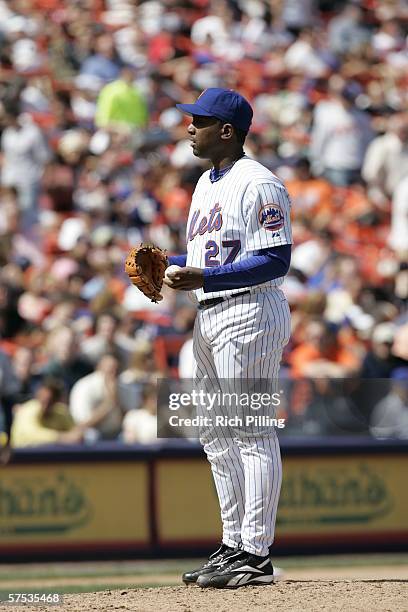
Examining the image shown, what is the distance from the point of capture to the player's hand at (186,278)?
5102mm

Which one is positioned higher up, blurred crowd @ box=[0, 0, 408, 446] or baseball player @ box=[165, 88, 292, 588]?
blurred crowd @ box=[0, 0, 408, 446]

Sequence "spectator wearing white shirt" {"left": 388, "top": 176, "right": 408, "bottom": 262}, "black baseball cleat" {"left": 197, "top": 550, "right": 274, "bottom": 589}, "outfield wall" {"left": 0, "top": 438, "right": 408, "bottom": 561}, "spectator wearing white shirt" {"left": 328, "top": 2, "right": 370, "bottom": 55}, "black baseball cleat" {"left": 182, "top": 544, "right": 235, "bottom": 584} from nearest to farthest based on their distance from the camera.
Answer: "black baseball cleat" {"left": 197, "top": 550, "right": 274, "bottom": 589} → "black baseball cleat" {"left": 182, "top": 544, "right": 235, "bottom": 584} → "outfield wall" {"left": 0, "top": 438, "right": 408, "bottom": 561} → "spectator wearing white shirt" {"left": 388, "top": 176, "right": 408, "bottom": 262} → "spectator wearing white shirt" {"left": 328, "top": 2, "right": 370, "bottom": 55}

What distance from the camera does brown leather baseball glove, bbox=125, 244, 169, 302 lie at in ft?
17.8

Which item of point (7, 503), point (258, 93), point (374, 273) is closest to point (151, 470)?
point (7, 503)

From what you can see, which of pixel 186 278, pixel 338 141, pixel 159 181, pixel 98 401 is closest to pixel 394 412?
pixel 98 401

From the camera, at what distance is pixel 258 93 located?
15195mm

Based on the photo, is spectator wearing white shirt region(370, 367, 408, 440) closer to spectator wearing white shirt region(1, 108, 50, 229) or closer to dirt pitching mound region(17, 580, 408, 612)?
dirt pitching mound region(17, 580, 408, 612)

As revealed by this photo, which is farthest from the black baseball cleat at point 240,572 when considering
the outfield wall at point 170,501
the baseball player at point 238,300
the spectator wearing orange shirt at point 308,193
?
the spectator wearing orange shirt at point 308,193

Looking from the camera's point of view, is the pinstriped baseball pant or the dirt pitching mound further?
the pinstriped baseball pant

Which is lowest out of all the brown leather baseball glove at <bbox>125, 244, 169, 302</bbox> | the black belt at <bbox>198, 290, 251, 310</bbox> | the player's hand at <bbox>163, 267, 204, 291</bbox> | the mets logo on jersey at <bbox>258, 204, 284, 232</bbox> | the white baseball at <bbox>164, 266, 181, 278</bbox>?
the black belt at <bbox>198, 290, 251, 310</bbox>

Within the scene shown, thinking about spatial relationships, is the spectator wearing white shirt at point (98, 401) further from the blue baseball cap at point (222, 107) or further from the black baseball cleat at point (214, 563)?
the blue baseball cap at point (222, 107)

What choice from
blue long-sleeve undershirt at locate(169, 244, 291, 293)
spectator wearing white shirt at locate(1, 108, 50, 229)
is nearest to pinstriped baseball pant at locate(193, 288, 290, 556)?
blue long-sleeve undershirt at locate(169, 244, 291, 293)

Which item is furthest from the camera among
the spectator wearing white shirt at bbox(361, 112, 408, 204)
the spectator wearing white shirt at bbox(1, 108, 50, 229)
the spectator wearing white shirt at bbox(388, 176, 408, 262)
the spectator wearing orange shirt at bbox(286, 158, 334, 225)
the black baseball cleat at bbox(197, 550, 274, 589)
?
the spectator wearing white shirt at bbox(361, 112, 408, 204)

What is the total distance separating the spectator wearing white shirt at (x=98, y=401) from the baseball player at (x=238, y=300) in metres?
4.00
